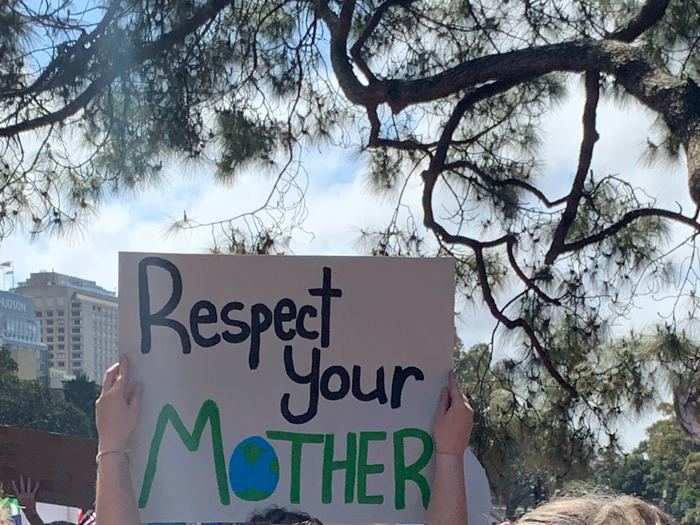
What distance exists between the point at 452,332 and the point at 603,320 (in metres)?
2.05

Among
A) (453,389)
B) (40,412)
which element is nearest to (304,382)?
(453,389)

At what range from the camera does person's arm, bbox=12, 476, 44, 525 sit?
5.07m

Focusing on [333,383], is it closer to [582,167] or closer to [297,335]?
[297,335]

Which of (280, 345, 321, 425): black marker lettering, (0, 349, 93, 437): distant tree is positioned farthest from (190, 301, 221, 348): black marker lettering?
(0, 349, 93, 437): distant tree

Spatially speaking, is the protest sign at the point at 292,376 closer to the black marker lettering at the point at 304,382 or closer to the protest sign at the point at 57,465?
the black marker lettering at the point at 304,382

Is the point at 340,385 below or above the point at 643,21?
below

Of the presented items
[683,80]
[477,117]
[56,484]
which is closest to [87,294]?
[56,484]

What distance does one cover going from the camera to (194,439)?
5.64ft

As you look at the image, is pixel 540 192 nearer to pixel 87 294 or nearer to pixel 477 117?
pixel 477 117

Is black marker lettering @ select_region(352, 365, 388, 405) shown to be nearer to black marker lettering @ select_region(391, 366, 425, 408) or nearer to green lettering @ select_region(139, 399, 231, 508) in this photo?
black marker lettering @ select_region(391, 366, 425, 408)

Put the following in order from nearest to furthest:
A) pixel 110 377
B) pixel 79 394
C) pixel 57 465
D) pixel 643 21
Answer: pixel 110 377, pixel 643 21, pixel 57 465, pixel 79 394

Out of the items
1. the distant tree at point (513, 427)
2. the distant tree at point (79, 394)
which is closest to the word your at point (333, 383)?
the distant tree at point (513, 427)

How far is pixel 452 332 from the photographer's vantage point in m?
1.79

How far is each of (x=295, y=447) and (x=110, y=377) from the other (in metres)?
0.30
